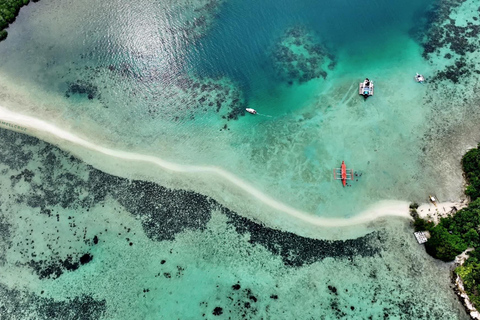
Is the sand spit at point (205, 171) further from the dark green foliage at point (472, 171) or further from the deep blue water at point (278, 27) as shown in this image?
the deep blue water at point (278, 27)

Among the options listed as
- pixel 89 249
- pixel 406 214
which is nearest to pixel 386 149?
pixel 406 214

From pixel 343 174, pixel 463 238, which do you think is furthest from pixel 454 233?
pixel 343 174

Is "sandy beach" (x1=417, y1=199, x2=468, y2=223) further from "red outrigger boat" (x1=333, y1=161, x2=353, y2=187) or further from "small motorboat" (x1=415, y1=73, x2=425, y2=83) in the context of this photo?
"small motorboat" (x1=415, y1=73, x2=425, y2=83)

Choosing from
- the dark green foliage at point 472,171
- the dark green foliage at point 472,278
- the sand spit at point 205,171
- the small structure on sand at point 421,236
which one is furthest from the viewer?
the sand spit at point 205,171

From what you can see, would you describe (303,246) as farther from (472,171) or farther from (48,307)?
(48,307)

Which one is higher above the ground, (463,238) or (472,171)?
(472,171)

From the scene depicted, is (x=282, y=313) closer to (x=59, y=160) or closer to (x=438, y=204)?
(x=438, y=204)

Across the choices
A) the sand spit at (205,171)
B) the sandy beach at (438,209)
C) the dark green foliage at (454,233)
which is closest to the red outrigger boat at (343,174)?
the sand spit at (205,171)
